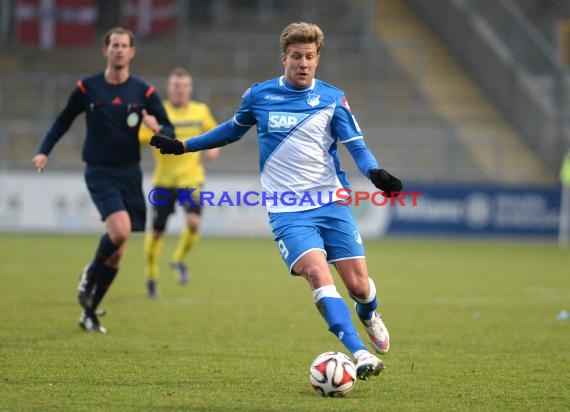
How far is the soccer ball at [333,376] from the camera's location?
6691mm

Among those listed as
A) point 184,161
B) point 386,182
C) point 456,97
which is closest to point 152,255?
point 184,161

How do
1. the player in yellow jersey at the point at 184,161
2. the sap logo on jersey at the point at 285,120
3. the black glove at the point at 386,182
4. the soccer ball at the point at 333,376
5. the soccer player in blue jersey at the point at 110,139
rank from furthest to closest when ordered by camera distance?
the player in yellow jersey at the point at 184,161
the soccer player in blue jersey at the point at 110,139
the sap logo on jersey at the point at 285,120
the black glove at the point at 386,182
the soccer ball at the point at 333,376

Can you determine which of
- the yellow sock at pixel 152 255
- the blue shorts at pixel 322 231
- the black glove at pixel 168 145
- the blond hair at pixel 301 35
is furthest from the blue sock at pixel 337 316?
the yellow sock at pixel 152 255

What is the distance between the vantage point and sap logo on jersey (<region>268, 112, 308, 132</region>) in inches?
291

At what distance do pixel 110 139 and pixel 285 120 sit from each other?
10.5 ft

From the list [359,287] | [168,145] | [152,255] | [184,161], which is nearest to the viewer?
[359,287]

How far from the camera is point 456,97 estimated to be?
1227 inches

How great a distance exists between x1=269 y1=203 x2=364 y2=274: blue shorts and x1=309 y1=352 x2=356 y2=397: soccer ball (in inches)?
29.3

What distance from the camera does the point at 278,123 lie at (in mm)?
7398

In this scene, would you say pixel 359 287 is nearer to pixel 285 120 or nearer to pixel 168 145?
Answer: pixel 285 120

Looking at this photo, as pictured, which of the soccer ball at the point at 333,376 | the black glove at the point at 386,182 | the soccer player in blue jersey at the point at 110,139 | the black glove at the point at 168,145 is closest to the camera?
the soccer ball at the point at 333,376

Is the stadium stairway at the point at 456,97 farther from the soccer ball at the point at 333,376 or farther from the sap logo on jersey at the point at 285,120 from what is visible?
the soccer ball at the point at 333,376

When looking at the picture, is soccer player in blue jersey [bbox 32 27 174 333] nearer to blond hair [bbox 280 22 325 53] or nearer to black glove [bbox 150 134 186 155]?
black glove [bbox 150 134 186 155]

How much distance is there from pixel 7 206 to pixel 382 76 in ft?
36.7
